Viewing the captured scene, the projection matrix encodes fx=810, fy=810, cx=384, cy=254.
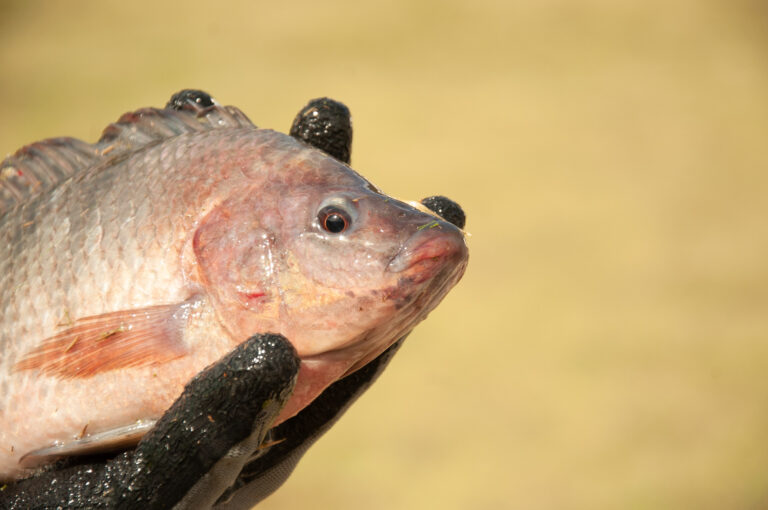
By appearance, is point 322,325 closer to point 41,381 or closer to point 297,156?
point 297,156

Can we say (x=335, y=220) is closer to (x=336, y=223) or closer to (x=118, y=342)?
(x=336, y=223)

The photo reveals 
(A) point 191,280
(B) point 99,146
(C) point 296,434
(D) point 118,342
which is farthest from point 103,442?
(B) point 99,146

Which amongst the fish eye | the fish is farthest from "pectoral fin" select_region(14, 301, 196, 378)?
the fish eye

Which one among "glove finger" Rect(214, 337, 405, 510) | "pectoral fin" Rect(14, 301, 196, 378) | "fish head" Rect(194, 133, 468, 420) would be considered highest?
"fish head" Rect(194, 133, 468, 420)

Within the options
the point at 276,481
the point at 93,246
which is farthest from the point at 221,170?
the point at 276,481

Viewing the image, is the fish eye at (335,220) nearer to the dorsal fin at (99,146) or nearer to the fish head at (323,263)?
the fish head at (323,263)

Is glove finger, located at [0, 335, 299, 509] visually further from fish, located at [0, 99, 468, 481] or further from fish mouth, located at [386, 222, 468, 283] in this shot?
fish mouth, located at [386, 222, 468, 283]

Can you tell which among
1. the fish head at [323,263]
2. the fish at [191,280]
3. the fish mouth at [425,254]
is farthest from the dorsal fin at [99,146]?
the fish mouth at [425,254]

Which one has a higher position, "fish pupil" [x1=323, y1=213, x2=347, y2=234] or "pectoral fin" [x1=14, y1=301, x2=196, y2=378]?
"fish pupil" [x1=323, y1=213, x2=347, y2=234]

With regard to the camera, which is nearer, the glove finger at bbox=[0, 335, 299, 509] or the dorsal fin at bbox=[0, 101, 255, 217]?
the glove finger at bbox=[0, 335, 299, 509]
